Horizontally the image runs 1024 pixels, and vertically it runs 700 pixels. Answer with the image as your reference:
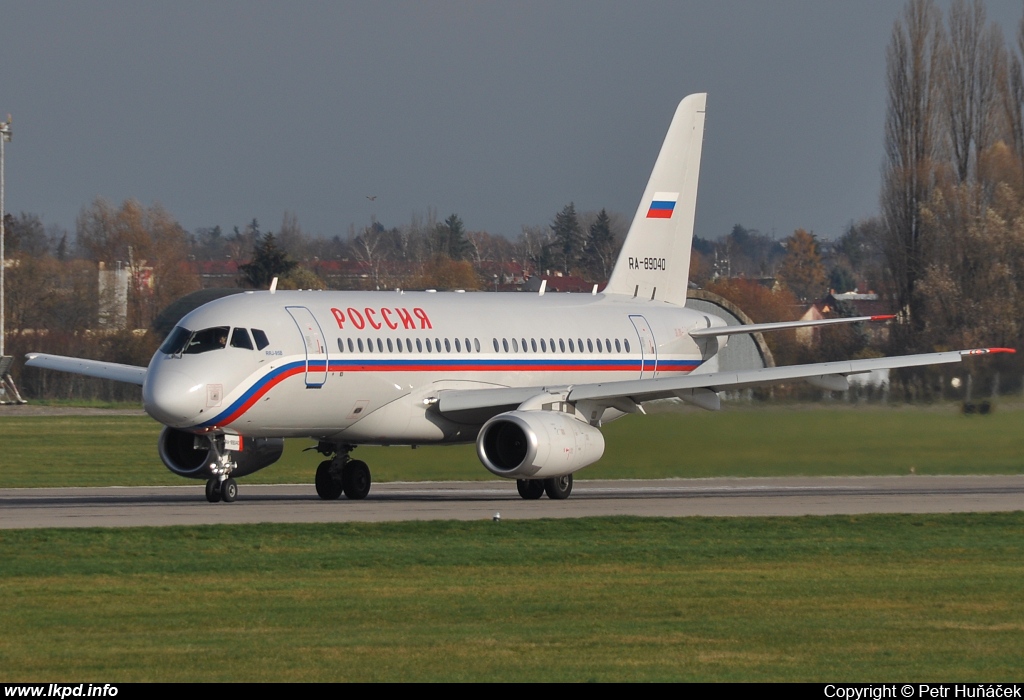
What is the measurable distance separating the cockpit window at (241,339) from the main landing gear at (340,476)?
389 centimetres

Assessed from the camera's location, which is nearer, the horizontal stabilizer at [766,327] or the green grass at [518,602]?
the green grass at [518,602]

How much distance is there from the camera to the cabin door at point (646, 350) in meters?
35.6

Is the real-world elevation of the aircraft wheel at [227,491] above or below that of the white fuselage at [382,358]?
below

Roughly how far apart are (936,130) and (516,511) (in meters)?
63.5

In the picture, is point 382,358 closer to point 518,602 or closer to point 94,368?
point 94,368

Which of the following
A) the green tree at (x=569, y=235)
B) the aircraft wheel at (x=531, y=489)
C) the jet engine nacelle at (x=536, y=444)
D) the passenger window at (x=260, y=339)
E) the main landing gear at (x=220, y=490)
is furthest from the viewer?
the green tree at (x=569, y=235)

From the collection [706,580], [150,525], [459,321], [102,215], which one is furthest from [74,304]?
[706,580]

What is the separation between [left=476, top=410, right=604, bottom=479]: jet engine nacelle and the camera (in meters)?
28.7

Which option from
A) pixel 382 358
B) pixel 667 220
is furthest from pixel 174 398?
pixel 667 220

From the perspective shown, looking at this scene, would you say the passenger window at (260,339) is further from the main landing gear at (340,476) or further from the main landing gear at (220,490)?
the main landing gear at (340,476)

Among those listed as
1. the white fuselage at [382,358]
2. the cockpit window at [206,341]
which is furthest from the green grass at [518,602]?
the cockpit window at [206,341]

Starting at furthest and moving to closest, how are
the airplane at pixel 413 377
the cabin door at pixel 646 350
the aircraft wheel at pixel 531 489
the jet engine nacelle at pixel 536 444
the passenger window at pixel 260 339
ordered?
the cabin door at pixel 646 350
the aircraft wheel at pixel 531 489
the jet engine nacelle at pixel 536 444
the passenger window at pixel 260 339
the airplane at pixel 413 377

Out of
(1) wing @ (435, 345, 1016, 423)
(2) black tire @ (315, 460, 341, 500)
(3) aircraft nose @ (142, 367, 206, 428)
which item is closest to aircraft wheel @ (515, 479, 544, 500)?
(1) wing @ (435, 345, 1016, 423)

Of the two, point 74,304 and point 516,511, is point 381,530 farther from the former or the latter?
point 74,304
